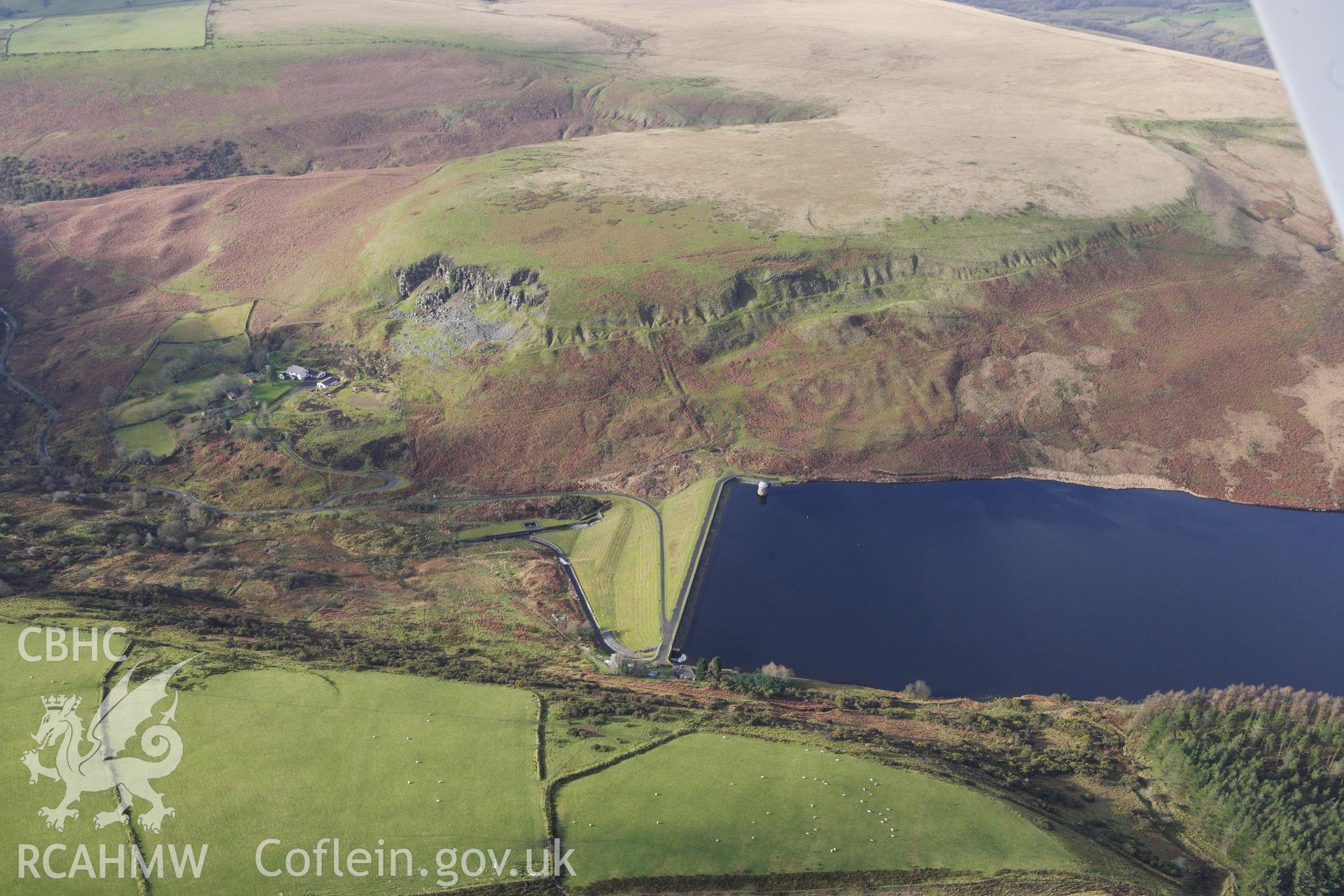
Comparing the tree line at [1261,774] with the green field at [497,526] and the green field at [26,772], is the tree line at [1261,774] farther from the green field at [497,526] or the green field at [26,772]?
the green field at [26,772]

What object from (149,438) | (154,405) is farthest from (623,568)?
(154,405)

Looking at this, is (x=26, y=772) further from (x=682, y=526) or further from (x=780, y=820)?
(x=682, y=526)

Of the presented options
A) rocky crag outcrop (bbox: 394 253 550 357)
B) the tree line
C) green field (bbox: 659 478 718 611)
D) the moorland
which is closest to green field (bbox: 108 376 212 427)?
the moorland

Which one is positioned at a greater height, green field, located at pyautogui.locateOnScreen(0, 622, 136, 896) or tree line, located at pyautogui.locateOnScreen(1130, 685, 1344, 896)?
green field, located at pyautogui.locateOnScreen(0, 622, 136, 896)

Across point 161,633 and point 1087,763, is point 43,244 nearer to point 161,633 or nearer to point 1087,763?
point 161,633

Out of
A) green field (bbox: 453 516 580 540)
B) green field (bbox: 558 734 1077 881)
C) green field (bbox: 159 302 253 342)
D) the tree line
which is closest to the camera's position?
green field (bbox: 558 734 1077 881)

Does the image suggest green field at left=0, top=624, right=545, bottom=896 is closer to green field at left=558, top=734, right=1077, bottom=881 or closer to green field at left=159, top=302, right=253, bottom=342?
green field at left=558, top=734, right=1077, bottom=881

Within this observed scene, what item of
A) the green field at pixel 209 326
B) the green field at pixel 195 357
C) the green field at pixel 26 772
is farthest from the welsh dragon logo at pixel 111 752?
the green field at pixel 209 326

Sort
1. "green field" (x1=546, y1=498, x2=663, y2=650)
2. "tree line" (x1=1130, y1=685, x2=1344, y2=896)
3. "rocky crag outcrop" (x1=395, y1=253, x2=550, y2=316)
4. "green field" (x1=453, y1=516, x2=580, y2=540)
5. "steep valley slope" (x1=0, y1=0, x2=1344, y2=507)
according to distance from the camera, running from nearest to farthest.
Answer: "tree line" (x1=1130, y1=685, x2=1344, y2=896)
"green field" (x1=546, y1=498, x2=663, y2=650)
"green field" (x1=453, y1=516, x2=580, y2=540)
"steep valley slope" (x1=0, y1=0, x2=1344, y2=507)
"rocky crag outcrop" (x1=395, y1=253, x2=550, y2=316)
